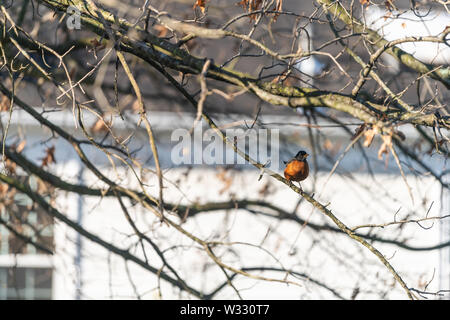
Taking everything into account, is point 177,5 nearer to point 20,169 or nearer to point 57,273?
point 20,169

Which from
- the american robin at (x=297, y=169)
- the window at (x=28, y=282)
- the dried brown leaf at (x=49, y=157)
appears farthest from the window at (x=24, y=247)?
the american robin at (x=297, y=169)

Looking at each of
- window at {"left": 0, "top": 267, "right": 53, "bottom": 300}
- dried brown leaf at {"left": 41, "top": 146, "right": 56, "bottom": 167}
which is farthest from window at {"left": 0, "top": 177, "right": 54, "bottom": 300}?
dried brown leaf at {"left": 41, "top": 146, "right": 56, "bottom": 167}

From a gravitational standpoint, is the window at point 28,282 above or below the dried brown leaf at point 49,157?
below

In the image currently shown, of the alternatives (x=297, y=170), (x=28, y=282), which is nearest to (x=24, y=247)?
(x=28, y=282)

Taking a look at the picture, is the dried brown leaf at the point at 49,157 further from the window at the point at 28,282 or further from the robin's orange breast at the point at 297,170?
the robin's orange breast at the point at 297,170

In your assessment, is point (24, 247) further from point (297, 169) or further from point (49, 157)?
point (297, 169)

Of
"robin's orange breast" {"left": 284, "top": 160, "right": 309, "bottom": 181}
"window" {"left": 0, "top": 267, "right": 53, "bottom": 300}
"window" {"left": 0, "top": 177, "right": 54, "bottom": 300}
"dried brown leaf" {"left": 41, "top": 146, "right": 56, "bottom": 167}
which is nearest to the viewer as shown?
"robin's orange breast" {"left": 284, "top": 160, "right": 309, "bottom": 181}

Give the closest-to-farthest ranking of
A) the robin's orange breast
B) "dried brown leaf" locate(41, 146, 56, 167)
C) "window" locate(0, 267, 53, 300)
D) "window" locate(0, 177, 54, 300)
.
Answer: the robin's orange breast → "dried brown leaf" locate(41, 146, 56, 167) → "window" locate(0, 177, 54, 300) → "window" locate(0, 267, 53, 300)

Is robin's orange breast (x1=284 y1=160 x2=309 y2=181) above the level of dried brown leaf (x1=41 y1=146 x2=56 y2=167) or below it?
below

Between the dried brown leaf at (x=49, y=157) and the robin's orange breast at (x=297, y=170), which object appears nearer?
the robin's orange breast at (x=297, y=170)

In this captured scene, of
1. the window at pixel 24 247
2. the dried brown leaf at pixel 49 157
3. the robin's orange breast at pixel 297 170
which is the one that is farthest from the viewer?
the window at pixel 24 247

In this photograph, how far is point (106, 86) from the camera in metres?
6.45

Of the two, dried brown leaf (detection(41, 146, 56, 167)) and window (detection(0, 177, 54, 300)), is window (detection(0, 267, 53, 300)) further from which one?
dried brown leaf (detection(41, 146, 56, 167))

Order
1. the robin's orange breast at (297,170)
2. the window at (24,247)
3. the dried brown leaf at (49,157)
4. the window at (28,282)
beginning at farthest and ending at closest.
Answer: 1. the window at (28,282)
2. the window at (24,247)
3. the dried brown leaf at (49,157)
4. the robin's orange breast at (297,170)
